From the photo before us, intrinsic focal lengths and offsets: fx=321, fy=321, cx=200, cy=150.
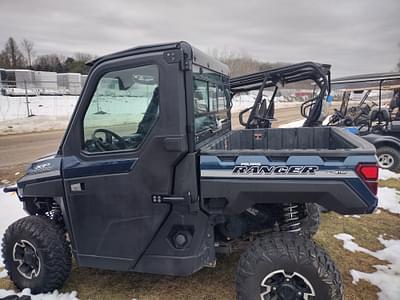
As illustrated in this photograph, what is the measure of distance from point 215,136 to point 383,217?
3271mm

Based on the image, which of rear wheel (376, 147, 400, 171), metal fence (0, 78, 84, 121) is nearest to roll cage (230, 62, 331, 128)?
rear wheel (376, 147, 400, 171)

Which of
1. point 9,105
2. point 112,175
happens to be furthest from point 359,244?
point 9,105

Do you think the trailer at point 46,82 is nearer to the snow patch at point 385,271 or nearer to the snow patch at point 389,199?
the snow patch at point 389,199

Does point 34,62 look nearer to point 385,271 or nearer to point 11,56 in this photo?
point 11,56

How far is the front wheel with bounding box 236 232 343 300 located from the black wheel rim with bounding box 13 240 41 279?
78.2 inches

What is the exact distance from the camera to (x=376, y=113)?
8828 millimetres

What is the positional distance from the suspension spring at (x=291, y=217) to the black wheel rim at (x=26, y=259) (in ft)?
7.81

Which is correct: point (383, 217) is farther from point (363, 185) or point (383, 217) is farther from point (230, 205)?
point (230, 205)

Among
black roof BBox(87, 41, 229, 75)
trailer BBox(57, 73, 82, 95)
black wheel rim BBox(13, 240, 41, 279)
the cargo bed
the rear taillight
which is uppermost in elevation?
trailer BBox(57, 73, 82, 95)

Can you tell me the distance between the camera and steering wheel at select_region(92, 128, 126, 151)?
2.80m

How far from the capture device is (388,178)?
7199 mm

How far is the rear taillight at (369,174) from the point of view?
2329 millimetres

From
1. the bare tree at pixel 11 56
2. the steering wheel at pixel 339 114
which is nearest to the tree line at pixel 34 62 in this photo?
the bare tree at pixel 11 56

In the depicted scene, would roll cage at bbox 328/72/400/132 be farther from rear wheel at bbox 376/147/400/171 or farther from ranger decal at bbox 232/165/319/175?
ranger decal at bbox 232/165/319/175
